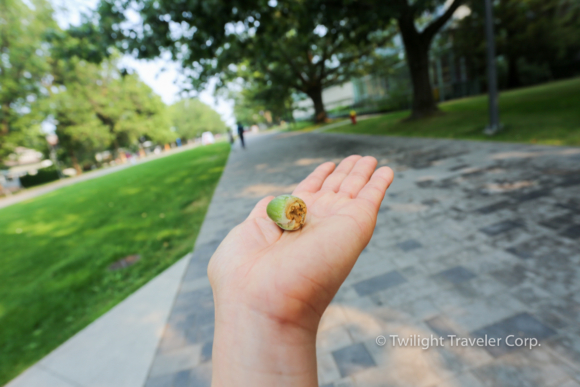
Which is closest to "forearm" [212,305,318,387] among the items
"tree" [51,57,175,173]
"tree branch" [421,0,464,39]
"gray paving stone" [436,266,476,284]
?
"gray paving stone" [436,266,476,284]

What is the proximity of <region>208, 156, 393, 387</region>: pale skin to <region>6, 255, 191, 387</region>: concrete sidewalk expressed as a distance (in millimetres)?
1881

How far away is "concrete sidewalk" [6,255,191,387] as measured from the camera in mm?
2900

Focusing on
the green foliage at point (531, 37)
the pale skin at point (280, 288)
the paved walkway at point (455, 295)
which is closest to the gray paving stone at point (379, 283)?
the paved walkway at point (455, 295)

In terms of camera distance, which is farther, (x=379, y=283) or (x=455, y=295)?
(x=379, y=283)

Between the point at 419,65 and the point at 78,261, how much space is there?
1695 cm

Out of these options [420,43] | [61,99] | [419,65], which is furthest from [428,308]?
[61,99]

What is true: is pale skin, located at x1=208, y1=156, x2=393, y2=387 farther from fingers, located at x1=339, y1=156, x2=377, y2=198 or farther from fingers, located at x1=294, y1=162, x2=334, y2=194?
fingers, located at x1=294, y1=162, x2=334, y2=194

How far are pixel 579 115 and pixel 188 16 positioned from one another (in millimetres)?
13029

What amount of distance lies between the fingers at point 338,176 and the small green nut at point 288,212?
2.42ft

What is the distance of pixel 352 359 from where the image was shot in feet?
8.17

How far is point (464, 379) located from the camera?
2.14m

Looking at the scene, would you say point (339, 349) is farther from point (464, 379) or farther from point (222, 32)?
point (222, 32)

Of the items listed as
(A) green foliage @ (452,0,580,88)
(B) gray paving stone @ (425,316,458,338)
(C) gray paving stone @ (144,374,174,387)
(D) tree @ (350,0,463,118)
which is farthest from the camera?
(A) green foliage @ (452,0,580,88)

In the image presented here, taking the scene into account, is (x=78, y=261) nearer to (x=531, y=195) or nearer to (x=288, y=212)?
(x=288, y=212)
